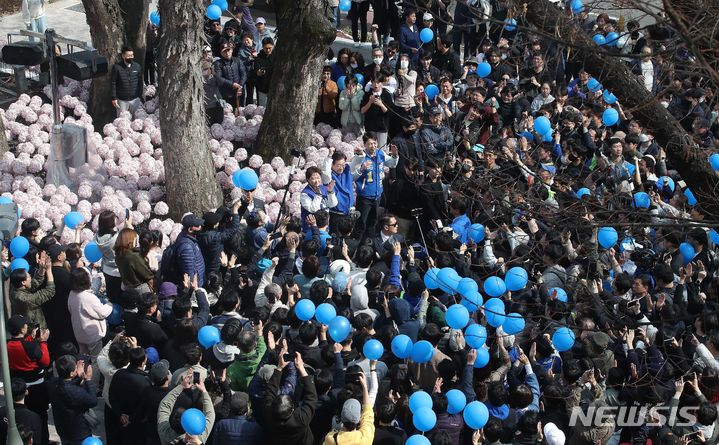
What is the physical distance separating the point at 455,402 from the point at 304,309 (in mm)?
1653

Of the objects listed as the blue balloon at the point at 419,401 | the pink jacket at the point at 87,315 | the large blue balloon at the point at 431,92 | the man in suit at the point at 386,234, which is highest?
the large blue balloon at the point at 431,92

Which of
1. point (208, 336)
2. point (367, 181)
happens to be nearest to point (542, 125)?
point (367, 181)

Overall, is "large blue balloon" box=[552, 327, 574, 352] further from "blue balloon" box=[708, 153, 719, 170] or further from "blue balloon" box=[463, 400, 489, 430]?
"blue balloon" box=[708, 153, 719, 170]

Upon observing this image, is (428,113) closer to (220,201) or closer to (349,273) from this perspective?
(220,201)

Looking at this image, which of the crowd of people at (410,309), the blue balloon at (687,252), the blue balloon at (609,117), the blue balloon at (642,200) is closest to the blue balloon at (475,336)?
the crowd of people at (410,309)

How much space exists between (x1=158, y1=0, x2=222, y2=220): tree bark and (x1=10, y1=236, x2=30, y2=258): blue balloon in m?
2.92

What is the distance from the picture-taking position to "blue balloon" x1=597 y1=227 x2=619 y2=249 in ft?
34.7

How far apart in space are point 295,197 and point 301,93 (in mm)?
1735

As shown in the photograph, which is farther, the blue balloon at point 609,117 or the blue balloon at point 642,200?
the blue balloon at point 609,117

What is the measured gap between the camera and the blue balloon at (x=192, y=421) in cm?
786

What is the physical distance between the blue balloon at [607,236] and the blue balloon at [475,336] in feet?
7.62

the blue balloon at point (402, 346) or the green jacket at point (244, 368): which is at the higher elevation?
the blue balloon at point (402, 346)

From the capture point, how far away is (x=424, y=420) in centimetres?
795

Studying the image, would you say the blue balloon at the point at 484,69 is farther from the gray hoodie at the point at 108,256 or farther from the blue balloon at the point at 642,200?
the gray hoodie at the point at 108,256
